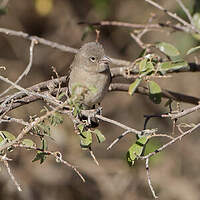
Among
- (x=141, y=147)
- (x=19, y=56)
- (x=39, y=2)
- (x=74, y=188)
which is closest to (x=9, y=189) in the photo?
(x=74, y=188)

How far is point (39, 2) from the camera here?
9.36 m

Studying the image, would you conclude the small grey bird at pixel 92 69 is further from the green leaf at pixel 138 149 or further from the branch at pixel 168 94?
the green leaf at pixel 138 149

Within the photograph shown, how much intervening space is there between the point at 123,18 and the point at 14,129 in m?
3.03

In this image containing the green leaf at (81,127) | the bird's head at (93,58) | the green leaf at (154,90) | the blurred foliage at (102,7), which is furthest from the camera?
the blurred foliage at (102,7)

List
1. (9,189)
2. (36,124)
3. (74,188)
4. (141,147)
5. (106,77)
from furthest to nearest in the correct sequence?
1. (74,188)
2. (9,189)
3. (106,77)
4. (141,147)
5. (36,124)

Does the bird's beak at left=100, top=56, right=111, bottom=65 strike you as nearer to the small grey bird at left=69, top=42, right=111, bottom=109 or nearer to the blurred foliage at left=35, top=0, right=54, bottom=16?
the small grey bird at left=69, top=42, right=111, bottom=109

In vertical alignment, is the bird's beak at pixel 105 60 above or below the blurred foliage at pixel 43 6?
below

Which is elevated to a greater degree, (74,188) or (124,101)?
(124,101)

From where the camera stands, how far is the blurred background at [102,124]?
9.12 metres

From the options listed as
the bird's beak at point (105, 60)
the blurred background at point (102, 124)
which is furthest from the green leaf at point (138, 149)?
the blurred background at point (102, 124)

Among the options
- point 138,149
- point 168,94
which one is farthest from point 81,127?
point 168,94

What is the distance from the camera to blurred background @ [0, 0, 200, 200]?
912 centimetres

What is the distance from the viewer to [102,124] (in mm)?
10172

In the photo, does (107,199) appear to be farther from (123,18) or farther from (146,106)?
(123,18)
